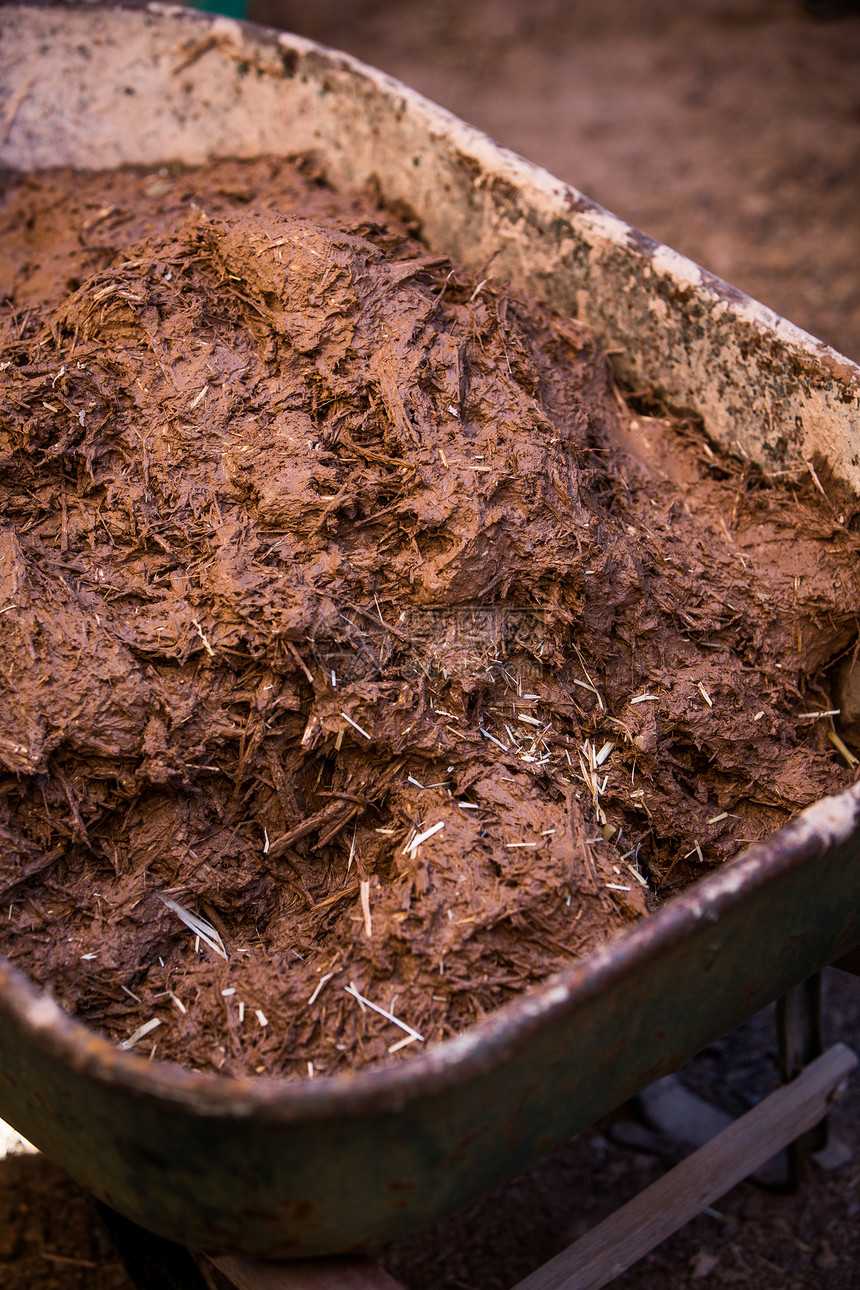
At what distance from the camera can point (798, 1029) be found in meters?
2.10

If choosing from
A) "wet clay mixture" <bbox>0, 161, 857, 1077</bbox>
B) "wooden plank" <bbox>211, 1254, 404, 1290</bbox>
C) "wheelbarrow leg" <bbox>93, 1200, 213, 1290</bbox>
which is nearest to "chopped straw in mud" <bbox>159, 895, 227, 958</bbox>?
"wet clay mixture" <bbox>0, 161, 857, 1077</bbox>

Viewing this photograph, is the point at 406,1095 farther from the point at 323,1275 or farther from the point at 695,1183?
the point at 695,1183

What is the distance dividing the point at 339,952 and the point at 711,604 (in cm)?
92

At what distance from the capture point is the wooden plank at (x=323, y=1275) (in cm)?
133

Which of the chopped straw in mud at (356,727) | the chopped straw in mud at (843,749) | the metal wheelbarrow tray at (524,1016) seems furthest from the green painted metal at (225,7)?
the chopped straw in mud at (843,749)

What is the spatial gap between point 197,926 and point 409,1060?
0.55 m

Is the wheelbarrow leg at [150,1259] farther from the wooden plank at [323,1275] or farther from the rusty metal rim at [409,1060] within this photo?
the rusty metal rim at [409,1060]

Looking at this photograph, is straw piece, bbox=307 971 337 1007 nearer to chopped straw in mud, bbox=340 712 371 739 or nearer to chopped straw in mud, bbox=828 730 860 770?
chopped straw in mud, bbox=340 712 371 739

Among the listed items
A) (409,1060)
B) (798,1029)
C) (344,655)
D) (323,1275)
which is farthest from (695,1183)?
(344,655)

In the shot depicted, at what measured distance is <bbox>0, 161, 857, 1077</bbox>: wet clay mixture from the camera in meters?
1.46

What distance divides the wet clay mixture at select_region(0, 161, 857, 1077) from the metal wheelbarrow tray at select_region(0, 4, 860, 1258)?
0.55ft

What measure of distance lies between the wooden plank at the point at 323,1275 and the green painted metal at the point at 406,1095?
0.34 ft

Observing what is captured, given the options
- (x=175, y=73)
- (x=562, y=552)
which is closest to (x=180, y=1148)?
(x=562, y=552)

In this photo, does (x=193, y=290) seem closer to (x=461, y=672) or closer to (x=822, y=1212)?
(x=461, y=672)
